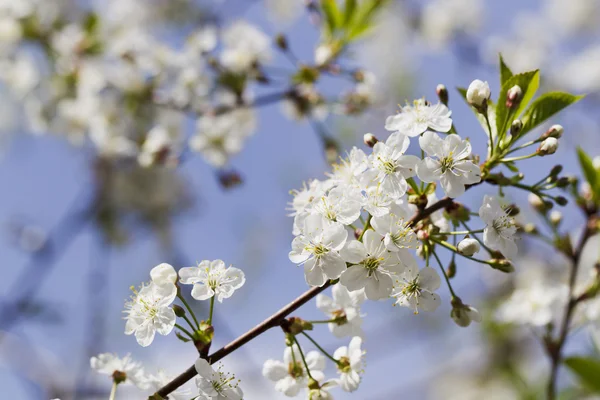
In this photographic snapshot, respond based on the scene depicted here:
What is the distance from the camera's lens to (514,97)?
143cm

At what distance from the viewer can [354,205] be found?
1.29 meters

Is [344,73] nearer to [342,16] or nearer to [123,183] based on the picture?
[342,16]

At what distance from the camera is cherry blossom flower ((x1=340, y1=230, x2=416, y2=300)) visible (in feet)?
4.19

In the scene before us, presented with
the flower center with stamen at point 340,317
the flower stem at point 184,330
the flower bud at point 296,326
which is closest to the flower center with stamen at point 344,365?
the flower center with stamen at point 340,317

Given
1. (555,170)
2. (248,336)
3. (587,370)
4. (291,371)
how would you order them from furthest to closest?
(587,370) < (291,371) < (555,170) < (248,336)

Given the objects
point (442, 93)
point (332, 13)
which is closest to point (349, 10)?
point (332, 13)

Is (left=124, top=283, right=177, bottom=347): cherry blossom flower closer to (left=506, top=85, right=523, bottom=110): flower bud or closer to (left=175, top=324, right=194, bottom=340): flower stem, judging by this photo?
(left=175, top=324, right=194, bottom=340): flower stem

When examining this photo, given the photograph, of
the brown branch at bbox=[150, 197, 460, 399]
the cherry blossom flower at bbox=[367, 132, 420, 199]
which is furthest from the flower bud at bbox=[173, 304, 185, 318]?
the cherry blossom flower at bbox=[367, 132, 420, 199]

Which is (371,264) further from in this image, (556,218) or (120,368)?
(556,218)

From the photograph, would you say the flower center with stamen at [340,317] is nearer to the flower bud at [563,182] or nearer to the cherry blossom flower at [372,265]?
the cherry blossom flower at [372,265]

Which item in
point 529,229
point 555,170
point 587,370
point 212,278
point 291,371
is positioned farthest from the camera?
point 529,229

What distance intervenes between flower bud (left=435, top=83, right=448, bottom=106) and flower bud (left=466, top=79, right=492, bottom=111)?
78 millimetres

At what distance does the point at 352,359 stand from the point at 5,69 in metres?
4.16

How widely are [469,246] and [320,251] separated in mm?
374
